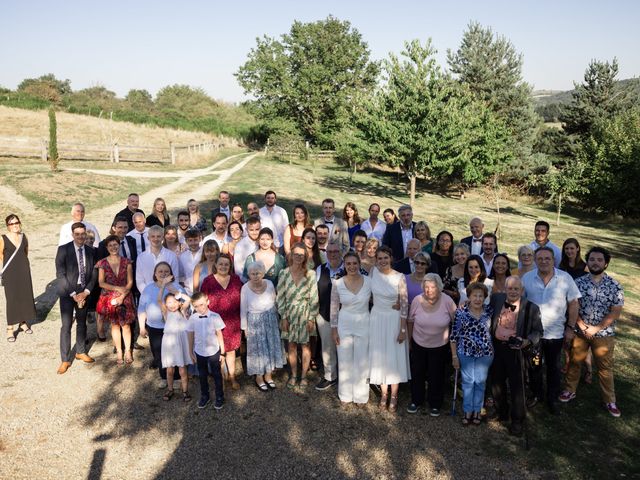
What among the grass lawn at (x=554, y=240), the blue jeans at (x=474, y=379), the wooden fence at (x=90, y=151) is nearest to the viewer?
the grass lawn at (x=554, y=240)

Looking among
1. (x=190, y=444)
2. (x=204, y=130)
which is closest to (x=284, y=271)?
(x=190, y=444)

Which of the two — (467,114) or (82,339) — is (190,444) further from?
(467,114)

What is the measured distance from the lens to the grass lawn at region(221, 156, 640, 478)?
4898 millimetres

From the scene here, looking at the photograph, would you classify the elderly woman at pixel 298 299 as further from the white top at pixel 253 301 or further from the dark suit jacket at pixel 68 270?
the dark suit jacket at pixel 68 270

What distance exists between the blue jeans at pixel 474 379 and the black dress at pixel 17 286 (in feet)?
23.3

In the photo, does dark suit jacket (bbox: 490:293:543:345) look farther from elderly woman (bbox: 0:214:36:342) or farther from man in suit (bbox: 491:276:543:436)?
elderly woman (bbox: 0:214:36:342)

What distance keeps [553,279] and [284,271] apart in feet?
11.5

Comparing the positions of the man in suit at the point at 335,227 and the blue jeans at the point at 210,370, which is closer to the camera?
the blue jeans at the point at 210,370

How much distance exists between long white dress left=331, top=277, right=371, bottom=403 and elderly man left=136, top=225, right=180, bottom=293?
2.63m

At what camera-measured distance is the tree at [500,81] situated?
120ft

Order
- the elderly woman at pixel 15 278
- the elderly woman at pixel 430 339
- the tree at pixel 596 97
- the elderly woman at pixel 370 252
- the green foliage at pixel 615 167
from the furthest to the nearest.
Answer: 1. the tree at pixel 596 97
2. the green foliage at pixel 615 167
3. the elderly woman at pixel 15 278
4. the elderly woman at pixel 370 252
5. the elderly woman at pixel 430 339

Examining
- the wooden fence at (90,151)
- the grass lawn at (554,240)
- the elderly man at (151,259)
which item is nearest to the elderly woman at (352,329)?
the grass lawn at (554,240)

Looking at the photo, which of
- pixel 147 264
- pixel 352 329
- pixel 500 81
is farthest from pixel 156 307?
pixel 500 81

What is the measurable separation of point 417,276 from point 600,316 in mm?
2374
